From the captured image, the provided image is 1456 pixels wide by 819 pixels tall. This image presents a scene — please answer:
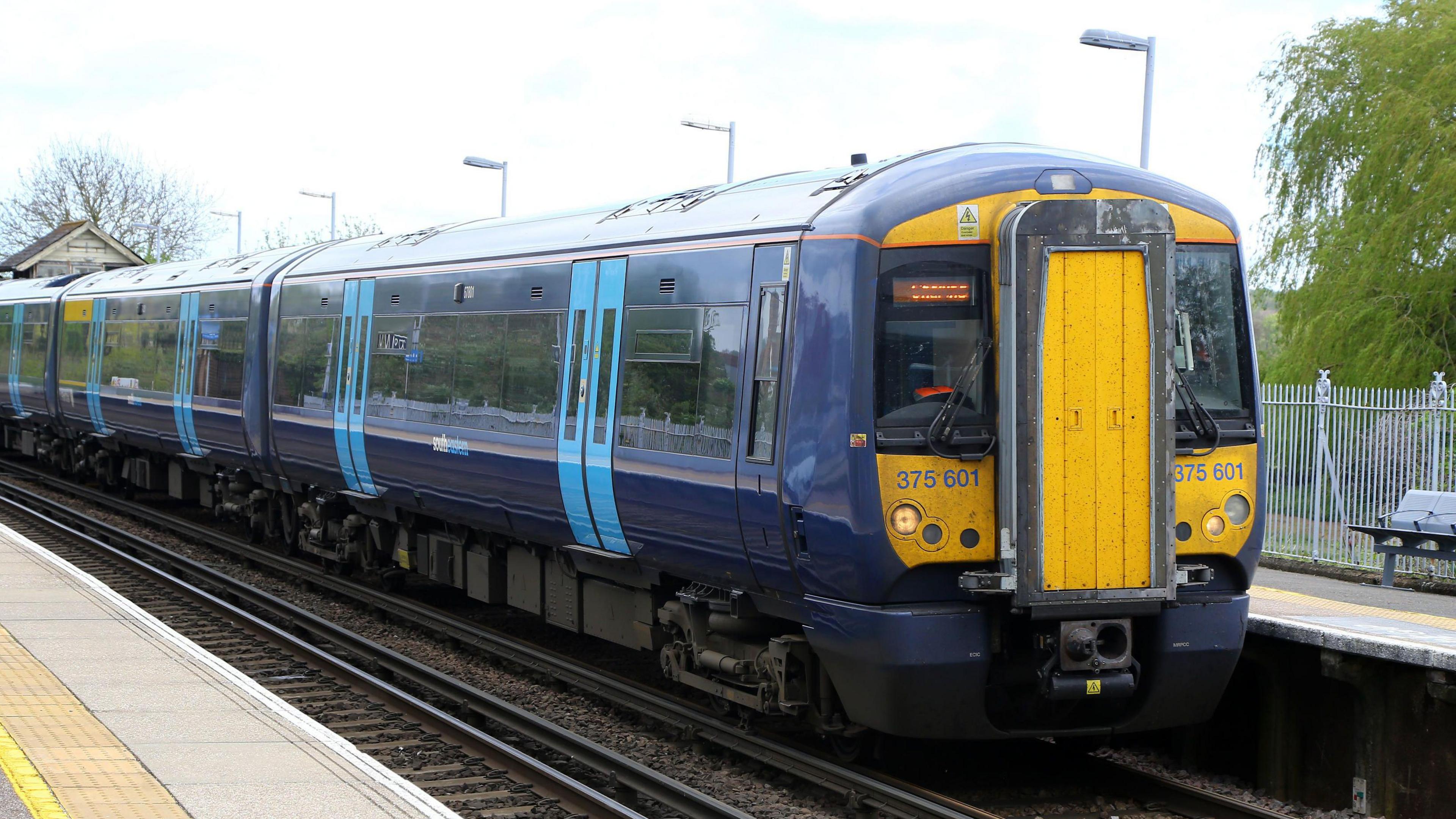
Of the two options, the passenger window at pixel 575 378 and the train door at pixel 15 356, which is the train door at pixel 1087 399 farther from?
the train door at pixel 15 356

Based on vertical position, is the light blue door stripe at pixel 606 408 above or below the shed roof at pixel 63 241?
below

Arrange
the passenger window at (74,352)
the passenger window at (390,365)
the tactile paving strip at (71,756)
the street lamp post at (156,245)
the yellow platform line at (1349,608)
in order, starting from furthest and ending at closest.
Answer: the street lamp post at (156,245) < the passenger window at (74,352) < the passenger window at (390,365) < the yellow platform line at (1349,608) < the tactile paving strip at (71,756)

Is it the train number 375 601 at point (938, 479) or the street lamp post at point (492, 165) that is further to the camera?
the street lamp post at point (492, 165)

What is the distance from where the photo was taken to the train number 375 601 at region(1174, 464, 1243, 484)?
7582mm

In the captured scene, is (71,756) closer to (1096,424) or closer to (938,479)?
(938,479)

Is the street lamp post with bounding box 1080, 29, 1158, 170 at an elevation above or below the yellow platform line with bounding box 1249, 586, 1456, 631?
above

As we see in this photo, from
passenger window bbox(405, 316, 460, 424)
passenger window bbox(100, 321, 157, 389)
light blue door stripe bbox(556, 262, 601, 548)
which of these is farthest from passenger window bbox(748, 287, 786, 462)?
passenger window bbox(100, 321, 157, 389)

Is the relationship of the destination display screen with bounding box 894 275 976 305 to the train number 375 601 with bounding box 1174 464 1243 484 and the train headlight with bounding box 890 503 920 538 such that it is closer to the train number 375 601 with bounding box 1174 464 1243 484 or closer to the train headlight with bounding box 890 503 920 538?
the train headlight with bounding box 890 503 920 538

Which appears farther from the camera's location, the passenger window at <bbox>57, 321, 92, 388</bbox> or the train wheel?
the passenger window at <bbox>57, 321, 92, 388</bbox>

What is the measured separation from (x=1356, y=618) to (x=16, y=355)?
2545cm

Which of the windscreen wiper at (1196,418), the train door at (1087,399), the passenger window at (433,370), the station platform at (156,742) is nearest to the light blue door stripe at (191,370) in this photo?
the passenger window at (433,370)

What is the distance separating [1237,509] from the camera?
7746 millimetres

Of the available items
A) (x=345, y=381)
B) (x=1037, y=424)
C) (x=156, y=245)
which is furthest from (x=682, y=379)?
(x=156, y=245)

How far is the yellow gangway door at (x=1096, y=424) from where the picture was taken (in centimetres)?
714
